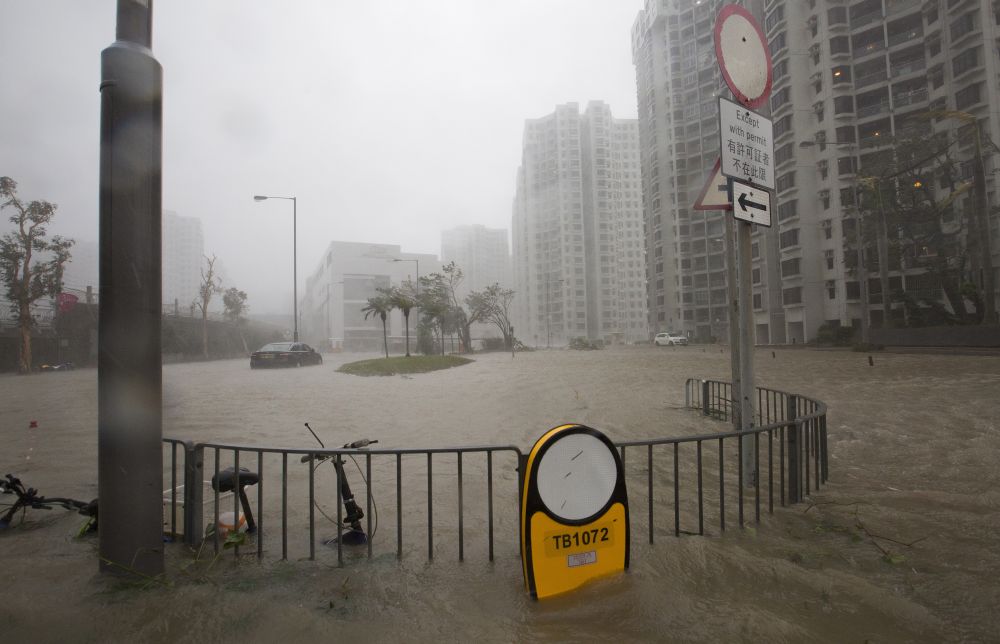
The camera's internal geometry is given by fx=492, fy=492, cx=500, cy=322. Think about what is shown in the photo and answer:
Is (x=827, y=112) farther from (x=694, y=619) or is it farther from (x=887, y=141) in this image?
(x=694, y=619)

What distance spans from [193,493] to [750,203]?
15.1ft

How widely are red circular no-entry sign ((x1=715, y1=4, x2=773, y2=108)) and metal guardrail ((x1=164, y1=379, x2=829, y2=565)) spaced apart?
2.60 meters

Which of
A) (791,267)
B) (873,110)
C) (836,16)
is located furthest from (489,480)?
(836,16)

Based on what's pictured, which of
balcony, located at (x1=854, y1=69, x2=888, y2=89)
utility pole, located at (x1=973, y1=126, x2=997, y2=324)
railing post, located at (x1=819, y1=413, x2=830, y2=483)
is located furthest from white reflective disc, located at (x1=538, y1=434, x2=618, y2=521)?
balcony, located at (x1=854, y1=69, x2=888, y2=89)

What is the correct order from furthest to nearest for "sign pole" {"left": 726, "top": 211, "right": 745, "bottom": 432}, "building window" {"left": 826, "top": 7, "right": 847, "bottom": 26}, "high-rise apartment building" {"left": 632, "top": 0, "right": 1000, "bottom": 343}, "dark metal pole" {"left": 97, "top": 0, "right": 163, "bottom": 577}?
"building window" {"left": 826, "top": 7, "right": 847, "bottom": 26}
"high-rise apartment building" {"left": 632, "top": 0, "right": 1000, "bottom": 343}
"sign pole" {"left": 726, "top": 211, "right": 745, "bottom": 432}
"dark metal pole" {"left": 97, "top": 0, "right": 163, "bottom": 577}

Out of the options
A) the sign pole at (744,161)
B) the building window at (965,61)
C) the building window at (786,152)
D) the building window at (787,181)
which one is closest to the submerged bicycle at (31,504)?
the sign pole at (744,161)

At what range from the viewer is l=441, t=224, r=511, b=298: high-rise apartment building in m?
83.7

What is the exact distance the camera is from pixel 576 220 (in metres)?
100

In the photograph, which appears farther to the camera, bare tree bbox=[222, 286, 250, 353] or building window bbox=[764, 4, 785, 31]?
building window bbox=[764, 4, 785, 31]

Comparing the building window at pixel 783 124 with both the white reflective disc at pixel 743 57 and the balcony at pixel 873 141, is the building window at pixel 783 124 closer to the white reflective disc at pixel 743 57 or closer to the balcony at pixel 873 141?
the balcony at pixel 873 141

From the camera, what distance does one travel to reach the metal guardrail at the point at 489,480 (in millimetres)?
2943

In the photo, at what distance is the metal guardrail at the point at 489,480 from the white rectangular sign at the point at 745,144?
1.88 m

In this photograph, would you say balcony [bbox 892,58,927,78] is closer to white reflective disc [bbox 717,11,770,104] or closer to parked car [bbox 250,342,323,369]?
parked car [bbox 250,342,323,369]

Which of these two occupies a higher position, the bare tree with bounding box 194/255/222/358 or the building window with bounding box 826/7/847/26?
the building window with bounding box 826/7/847/26
